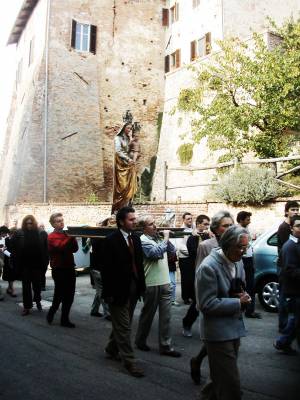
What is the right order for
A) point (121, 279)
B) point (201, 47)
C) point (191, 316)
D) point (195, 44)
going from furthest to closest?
point (195, 44) < point (201, 47) < point (191, 316) < point (121, 279)

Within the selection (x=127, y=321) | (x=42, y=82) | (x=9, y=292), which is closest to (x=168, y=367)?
(x=127, y=321)

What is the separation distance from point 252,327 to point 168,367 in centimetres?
248

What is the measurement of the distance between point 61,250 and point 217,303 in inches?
181

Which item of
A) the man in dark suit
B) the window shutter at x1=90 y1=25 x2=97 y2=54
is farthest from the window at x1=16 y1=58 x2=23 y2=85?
the man in dark suit

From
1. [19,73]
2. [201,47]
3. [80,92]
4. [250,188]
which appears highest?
[19,73]

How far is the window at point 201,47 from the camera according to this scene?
2497 cm

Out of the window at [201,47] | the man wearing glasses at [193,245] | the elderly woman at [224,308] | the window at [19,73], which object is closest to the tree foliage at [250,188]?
the man wearing glasses at [193,245]

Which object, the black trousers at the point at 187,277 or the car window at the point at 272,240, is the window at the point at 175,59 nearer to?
the car window at the point at 272,240

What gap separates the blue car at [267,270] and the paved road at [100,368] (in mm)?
915

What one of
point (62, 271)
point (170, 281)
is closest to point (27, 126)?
point (62, 271)

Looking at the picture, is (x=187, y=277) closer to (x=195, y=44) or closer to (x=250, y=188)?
(x=250, y=188)

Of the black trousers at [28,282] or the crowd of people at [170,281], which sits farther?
the black trousers at [28,282]

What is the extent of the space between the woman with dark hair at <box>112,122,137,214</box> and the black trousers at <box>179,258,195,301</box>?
180 centimetres

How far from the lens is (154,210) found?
16.0 metres
